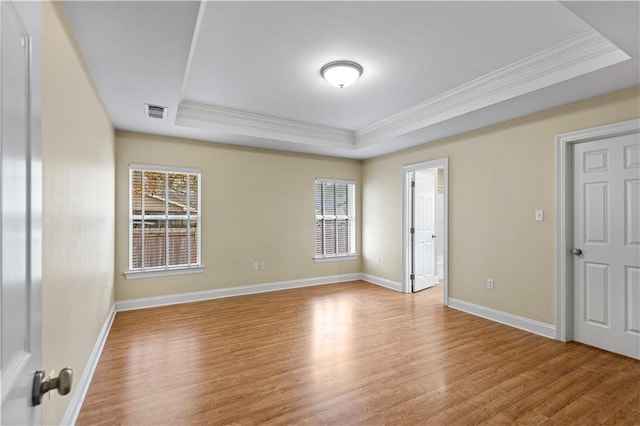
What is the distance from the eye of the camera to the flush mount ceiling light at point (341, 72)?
10.0 feet

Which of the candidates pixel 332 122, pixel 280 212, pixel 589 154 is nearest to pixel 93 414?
pixel 280 212

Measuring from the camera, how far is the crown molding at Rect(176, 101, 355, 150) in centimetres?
423

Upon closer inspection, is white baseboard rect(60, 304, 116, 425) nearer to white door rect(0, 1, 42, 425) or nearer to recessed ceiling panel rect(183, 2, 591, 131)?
white door rect(0, 1, 42, 425)

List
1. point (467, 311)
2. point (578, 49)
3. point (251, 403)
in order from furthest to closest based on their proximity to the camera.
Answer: point (467, 311) < point (578, 49) < point (251, 403)

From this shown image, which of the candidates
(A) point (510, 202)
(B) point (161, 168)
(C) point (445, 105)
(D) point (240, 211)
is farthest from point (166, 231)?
(A) point (510, 202)

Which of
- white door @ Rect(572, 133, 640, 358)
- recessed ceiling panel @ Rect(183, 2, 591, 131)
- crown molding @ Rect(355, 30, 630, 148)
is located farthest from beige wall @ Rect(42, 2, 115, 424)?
white door @ Rect(572, 133, 640, 358)

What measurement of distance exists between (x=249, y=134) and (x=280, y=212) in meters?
1.60

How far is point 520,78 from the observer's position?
3150 mm

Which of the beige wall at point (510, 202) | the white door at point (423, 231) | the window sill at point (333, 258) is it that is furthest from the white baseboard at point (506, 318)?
the window sill at point (333, 258)

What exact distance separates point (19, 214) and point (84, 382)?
2.49 metres

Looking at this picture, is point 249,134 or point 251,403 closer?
point 251,403

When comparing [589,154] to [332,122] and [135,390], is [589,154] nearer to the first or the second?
[332,122]

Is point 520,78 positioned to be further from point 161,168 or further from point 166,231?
point 166,231

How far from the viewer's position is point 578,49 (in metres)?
2.71
